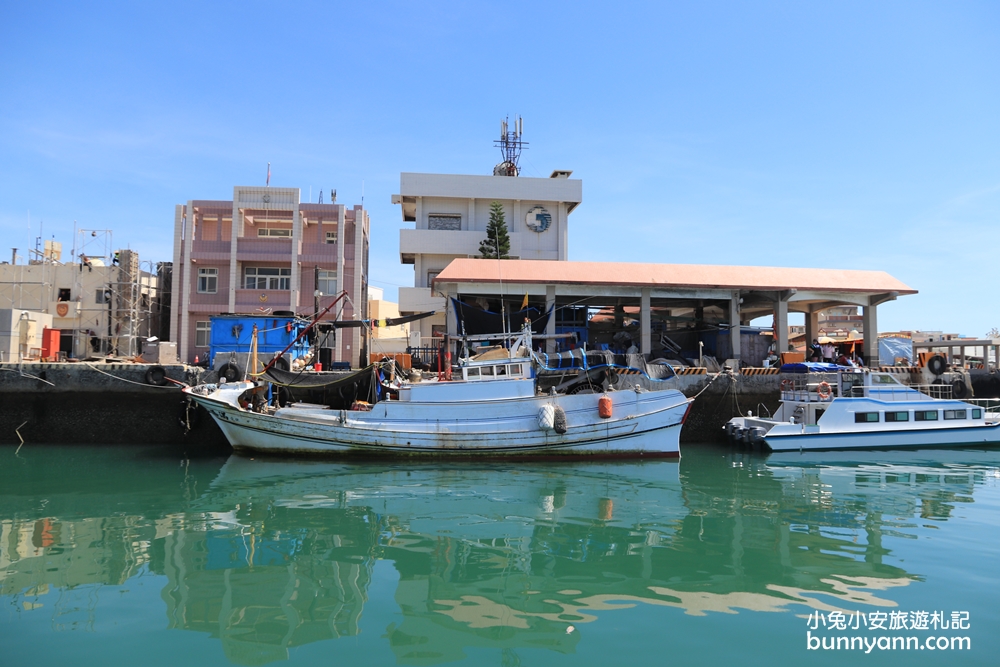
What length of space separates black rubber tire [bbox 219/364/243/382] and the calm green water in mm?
5756

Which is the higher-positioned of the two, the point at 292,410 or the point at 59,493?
the point at 292,410

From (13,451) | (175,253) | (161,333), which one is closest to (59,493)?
(13,451)

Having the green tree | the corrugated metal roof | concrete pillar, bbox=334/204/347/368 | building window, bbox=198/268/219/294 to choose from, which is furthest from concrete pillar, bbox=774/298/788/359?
building window, bbox=198/268/219/294

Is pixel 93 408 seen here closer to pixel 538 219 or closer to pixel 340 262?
pixel 340 262

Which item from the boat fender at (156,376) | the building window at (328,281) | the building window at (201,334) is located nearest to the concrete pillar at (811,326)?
the building window at (328,281)

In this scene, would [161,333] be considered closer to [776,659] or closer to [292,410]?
[292,410]

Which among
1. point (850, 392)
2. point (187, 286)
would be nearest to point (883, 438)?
point (850, 392)

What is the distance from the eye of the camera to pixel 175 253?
100ft

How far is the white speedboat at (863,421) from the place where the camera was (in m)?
18.5

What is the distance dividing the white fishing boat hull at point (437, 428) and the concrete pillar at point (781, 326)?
403 inches

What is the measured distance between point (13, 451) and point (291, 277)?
15250mm

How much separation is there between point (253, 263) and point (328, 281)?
3.95 m

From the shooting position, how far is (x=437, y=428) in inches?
645

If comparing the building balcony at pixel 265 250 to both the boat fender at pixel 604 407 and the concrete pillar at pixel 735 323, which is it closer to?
the boat fender at pixel 604 407
